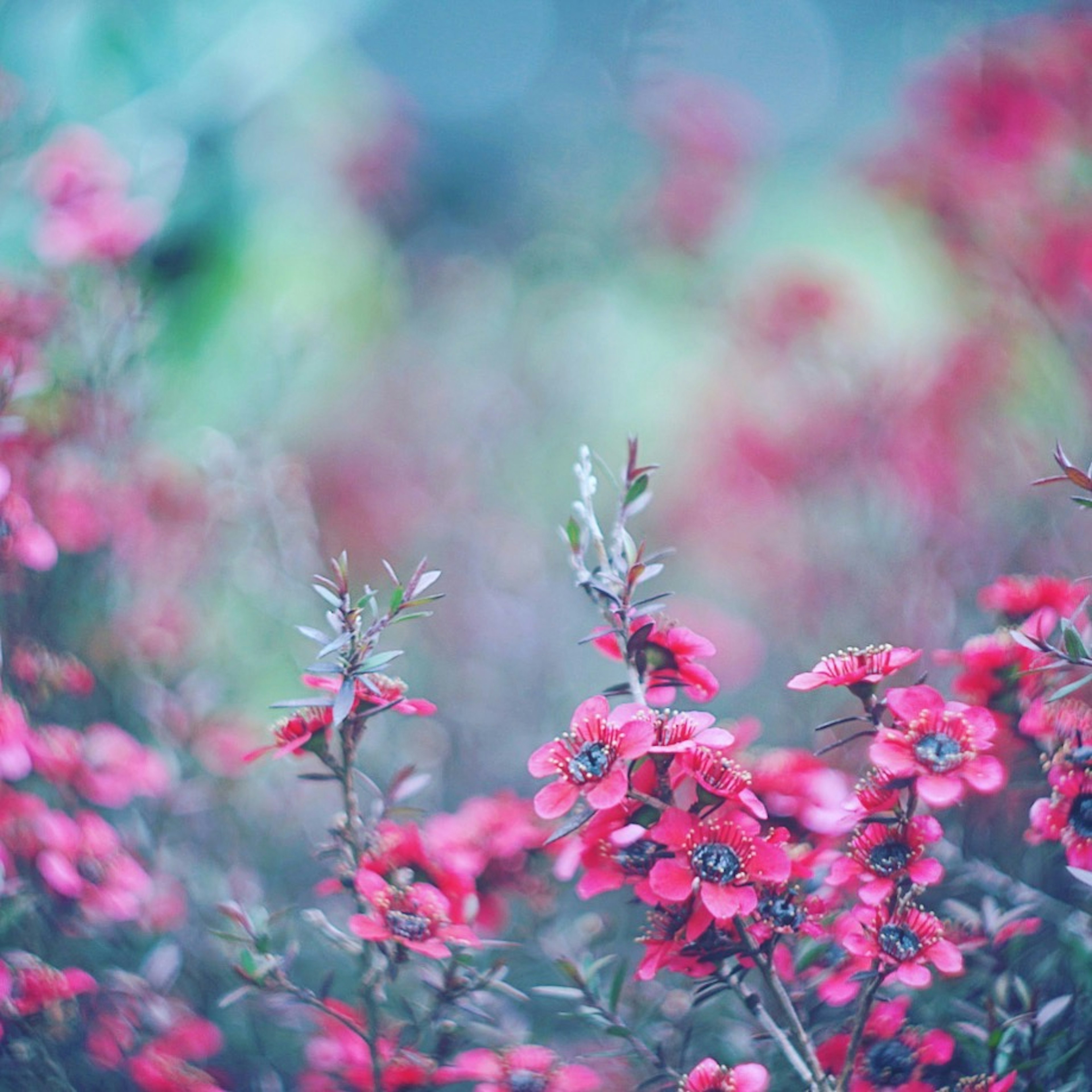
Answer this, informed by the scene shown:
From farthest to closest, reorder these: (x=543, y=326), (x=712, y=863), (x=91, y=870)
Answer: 1. (x=543, y=326)
2. (x=91, y=870)
3. (x=712, y=863)

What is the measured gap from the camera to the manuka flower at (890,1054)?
565 mm

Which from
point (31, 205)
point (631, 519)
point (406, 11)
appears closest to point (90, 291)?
point (31, 205)

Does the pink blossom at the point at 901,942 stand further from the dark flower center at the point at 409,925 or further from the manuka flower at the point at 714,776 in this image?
the dark flower center at the point at 409,925

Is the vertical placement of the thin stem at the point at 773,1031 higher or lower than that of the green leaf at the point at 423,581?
lower

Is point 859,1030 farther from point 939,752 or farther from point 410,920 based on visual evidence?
point 410,920

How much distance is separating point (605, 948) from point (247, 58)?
1910mm

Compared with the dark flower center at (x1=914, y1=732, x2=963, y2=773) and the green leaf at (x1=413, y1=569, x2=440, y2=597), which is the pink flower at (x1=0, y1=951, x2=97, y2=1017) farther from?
the dark flower center at (x1=914, y1=732, x2=963, y2=773)

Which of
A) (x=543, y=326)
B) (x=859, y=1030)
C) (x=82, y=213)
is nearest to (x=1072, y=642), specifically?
(x=859, y=1030)

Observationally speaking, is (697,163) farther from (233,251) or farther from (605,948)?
(605,948)

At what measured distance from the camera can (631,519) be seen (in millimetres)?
1880

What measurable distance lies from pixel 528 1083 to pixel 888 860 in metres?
0.26

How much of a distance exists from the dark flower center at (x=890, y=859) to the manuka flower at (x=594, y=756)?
5.7 inches

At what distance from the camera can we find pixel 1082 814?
0.55 m

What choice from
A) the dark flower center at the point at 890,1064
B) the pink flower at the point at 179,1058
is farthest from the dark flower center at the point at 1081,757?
the pink flower at the point at 179,1058
